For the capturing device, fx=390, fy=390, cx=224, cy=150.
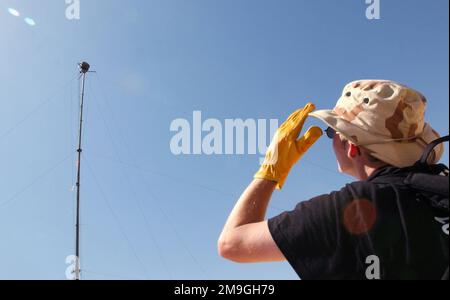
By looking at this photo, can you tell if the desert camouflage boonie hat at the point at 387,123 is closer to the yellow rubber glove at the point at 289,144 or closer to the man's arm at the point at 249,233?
the yellow rubber glove at the point at 289,144

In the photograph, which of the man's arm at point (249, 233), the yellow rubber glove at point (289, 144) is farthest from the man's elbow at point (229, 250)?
the yellow rubber glove at point (289, 144)

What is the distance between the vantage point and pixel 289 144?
2.38 metres

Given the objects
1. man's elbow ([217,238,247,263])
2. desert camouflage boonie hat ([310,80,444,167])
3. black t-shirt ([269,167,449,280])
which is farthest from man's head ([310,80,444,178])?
man's elbow ([217,238,247,263])

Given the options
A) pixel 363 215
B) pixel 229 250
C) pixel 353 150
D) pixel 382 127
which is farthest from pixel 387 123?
pixel 229 250

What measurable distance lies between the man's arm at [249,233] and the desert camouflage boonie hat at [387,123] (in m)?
0.55

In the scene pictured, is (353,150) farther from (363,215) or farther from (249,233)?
(249,233)

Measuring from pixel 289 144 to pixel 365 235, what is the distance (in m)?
0.92

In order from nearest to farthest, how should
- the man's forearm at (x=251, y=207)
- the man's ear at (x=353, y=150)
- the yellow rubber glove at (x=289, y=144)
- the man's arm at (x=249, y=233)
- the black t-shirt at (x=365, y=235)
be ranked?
the black t-shirt at (x=365, y=235), the man's arm at (x=249, y=233), the man's forearm at (x=251, y=207), the man's ear at (x=353, y=150), the yellow rubber glove at (x=289, y=144)

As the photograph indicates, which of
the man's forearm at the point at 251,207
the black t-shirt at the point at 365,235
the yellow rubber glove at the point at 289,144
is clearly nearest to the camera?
the black t-shirt at the point at 365,235

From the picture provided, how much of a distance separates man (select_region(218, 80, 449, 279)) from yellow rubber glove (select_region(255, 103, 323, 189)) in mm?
161

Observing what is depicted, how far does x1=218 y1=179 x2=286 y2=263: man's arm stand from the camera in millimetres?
1683

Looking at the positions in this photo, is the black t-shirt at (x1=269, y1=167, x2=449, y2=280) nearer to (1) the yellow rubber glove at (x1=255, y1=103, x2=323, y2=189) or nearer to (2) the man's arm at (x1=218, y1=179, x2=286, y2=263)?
(2) the man's arm at (x1=218, y1=179, x2=286, y2=263)

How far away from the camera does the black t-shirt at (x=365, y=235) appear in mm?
1491
